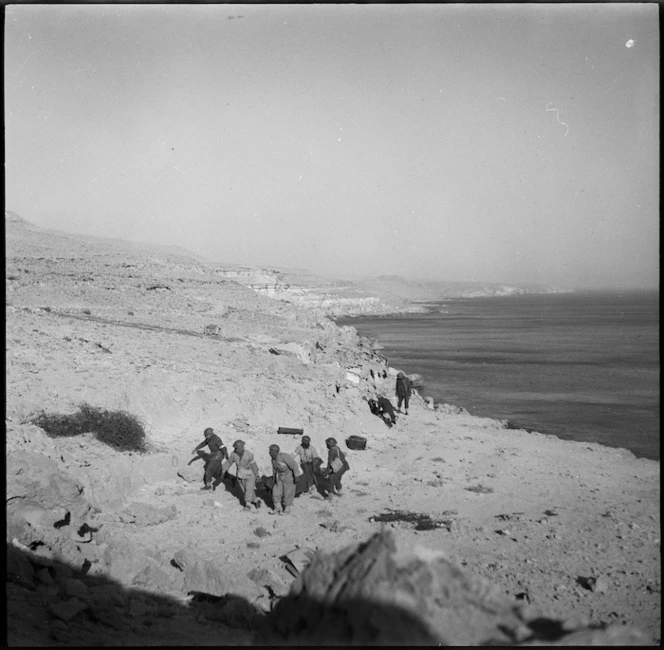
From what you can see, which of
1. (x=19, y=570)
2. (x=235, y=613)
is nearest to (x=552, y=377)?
(x=235, y=613)

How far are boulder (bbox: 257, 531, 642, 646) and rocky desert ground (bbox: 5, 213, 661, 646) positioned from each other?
15 millimetres

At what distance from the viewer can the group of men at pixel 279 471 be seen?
9.05 m

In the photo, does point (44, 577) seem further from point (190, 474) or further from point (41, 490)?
point (190, 474)

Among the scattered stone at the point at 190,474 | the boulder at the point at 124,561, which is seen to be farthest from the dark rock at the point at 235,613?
the scattered stone at the point at 190,474

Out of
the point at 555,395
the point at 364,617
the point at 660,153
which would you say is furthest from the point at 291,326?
the point at 364,617

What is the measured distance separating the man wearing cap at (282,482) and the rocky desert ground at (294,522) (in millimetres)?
280

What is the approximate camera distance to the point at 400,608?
3949 mm

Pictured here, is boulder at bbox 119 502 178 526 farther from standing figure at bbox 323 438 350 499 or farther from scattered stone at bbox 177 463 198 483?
standing figure at bbox 323 438 350 499

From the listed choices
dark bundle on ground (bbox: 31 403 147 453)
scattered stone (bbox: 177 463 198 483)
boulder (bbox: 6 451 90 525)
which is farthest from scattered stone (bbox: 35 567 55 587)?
dark bundle on ground (bbox: 31 403 147 453)

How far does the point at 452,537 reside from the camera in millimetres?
8148

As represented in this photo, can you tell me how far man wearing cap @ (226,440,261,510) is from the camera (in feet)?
30.1

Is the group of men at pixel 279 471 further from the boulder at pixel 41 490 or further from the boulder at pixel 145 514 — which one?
the boulder at pixel 41 490

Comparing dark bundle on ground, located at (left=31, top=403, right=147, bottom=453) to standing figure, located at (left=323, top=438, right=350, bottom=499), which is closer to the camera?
standing figure, located at (left=323, top=438, right=350, bottom=499)

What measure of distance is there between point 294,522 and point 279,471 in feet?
2.94
